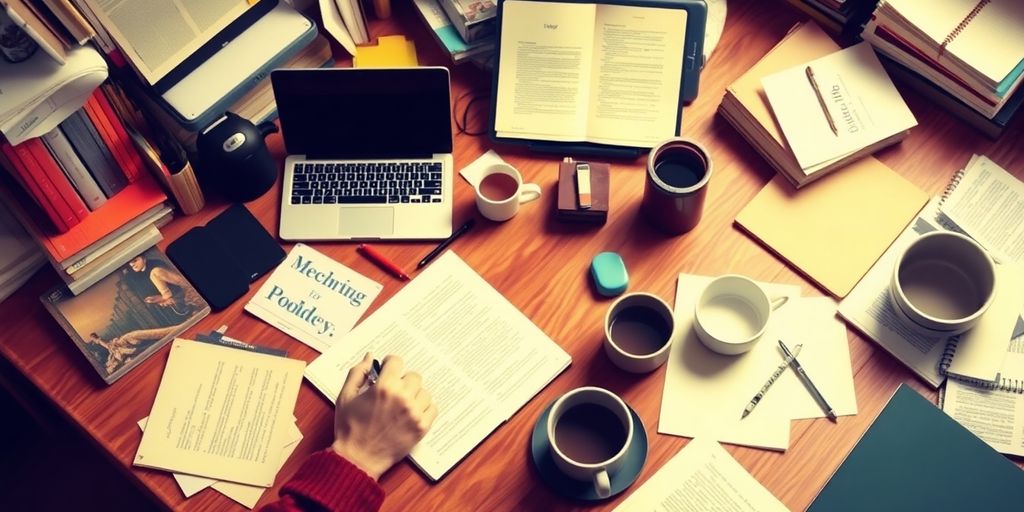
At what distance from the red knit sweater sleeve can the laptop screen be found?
500 millimetres

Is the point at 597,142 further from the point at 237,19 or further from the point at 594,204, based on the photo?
the point at 237,19

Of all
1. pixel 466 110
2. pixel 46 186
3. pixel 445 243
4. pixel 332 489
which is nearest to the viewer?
pixel 332 489

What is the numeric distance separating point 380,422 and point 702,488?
43 cm

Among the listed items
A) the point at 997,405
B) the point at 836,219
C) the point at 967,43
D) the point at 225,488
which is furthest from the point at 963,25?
the point at 225,488

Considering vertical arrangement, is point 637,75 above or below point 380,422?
above

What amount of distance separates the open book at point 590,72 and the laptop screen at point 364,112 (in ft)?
0.38

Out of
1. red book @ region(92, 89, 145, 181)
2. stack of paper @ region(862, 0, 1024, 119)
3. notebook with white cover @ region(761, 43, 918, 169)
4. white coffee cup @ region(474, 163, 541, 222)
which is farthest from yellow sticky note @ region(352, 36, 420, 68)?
stack of paper @ region(862, 0, 1024, 119)

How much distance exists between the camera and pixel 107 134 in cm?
126

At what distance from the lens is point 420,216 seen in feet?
4.43

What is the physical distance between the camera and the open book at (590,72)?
4.53 ft

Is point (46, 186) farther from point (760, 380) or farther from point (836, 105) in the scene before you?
point (836, 105)

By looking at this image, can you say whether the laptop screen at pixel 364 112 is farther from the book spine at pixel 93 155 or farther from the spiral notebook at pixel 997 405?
the spiral notebook at pixel 997 405


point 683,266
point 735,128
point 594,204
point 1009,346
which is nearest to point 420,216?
point 594,204

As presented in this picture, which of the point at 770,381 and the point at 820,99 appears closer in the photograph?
the point at 770,381
